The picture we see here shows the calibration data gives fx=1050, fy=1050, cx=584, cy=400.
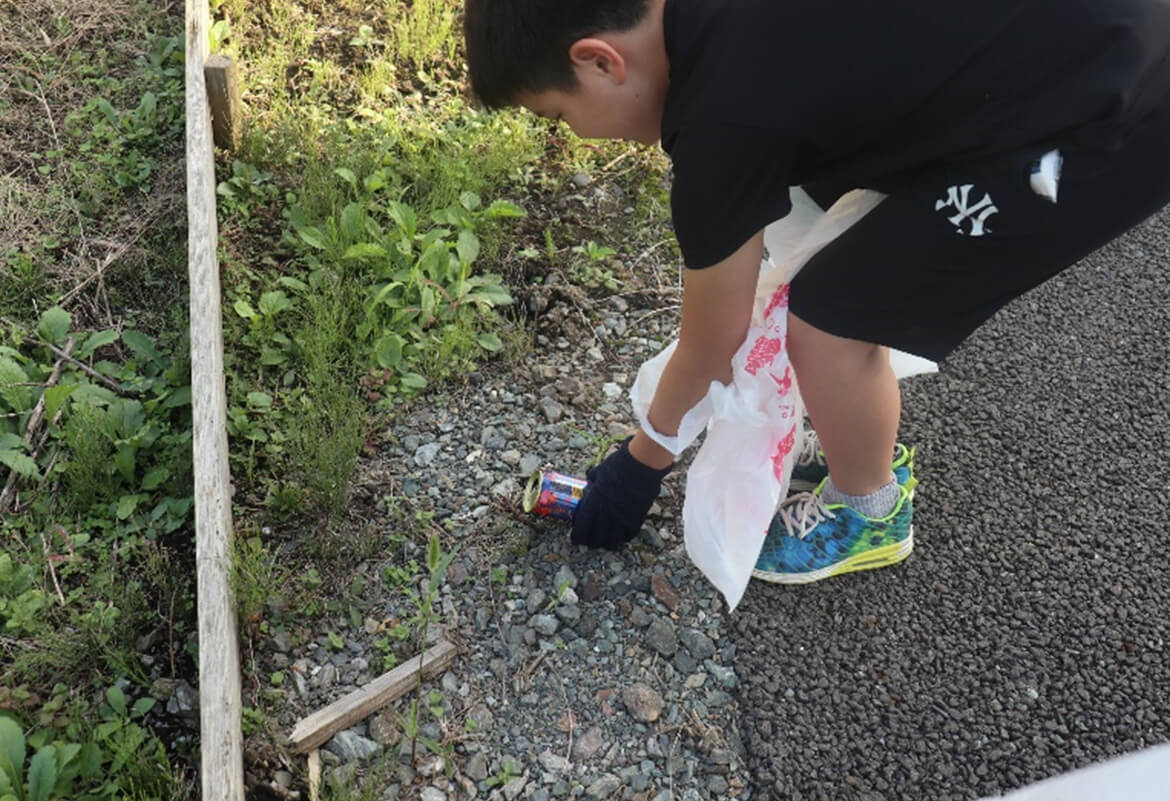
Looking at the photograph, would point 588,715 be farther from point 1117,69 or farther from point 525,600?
point 1117,69

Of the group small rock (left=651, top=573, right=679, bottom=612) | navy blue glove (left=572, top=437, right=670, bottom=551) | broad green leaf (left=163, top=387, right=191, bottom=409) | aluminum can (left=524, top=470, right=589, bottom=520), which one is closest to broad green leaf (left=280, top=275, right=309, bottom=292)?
broad green leaf (left=163, top=387, right=191, bottom=409)

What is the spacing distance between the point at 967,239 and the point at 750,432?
0.57 m

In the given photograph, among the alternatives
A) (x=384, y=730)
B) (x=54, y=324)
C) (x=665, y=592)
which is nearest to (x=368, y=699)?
(x=384, y=730)

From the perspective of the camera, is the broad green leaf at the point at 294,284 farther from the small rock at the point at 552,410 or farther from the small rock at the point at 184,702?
the small rock at the point at 184,702

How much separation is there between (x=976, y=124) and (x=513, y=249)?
156cm

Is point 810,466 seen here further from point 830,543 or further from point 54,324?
point 54,324

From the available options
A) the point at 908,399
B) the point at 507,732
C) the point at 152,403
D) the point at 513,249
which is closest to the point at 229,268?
the point at 152,403

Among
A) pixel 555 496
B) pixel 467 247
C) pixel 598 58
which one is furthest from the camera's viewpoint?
pixel 467 247

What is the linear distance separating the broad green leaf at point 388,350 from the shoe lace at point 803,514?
1015 mm

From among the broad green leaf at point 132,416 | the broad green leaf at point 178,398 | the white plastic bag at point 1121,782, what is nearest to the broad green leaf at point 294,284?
the broad green leaf at point 178,398

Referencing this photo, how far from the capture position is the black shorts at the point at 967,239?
1.67 metres

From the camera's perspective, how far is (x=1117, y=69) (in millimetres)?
1584

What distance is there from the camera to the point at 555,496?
2262 mm

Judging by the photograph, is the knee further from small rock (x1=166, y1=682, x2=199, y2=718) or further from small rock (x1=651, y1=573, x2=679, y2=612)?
small rock (x1=166, y1=682, x2=199, y2=718)
